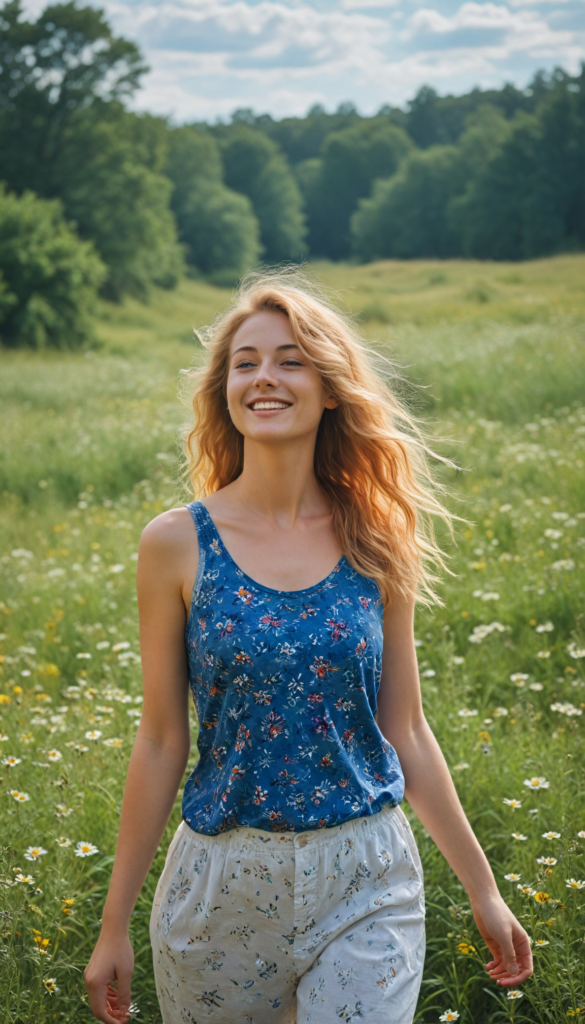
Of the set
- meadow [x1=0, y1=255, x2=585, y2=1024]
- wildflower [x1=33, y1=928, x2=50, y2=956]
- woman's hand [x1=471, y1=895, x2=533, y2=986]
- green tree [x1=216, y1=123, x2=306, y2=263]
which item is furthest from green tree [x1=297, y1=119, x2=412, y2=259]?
woman's hand [x1=471, y1=895, x2=533, y2=986]

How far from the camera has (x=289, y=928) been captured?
67.0 inches

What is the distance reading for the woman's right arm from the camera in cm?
180

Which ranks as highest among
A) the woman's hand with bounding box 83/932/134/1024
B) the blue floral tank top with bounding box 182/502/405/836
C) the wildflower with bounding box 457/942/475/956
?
the blue floral tank top with bounding box 182/502/405/836

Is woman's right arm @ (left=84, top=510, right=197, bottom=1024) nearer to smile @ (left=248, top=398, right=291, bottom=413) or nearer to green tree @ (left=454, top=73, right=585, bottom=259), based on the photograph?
smile @ (left=248, top=398, right=291, bottom=413)

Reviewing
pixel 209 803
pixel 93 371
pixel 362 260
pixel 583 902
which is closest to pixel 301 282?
pixel 209 803

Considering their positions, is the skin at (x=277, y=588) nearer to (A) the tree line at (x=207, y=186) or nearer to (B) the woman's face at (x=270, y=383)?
(B) the woman's face at (x=270, y=383)

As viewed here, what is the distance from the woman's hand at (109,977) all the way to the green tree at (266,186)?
269 feet

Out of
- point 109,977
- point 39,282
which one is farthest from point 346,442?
point 39,282

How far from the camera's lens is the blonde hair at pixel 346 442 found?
2.04 m

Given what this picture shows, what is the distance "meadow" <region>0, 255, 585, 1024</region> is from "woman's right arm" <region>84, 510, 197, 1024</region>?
41cm

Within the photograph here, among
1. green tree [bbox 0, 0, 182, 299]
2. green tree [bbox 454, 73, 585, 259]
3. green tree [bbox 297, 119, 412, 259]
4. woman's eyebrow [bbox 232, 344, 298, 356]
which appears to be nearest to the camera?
woman's eyebrow [bbox 232, 344, 298, 356]

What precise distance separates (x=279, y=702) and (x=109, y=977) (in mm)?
668

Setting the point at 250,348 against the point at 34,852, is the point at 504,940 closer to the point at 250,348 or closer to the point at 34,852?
the point at 34,852

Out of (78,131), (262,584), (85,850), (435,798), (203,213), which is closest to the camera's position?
(262,584)
